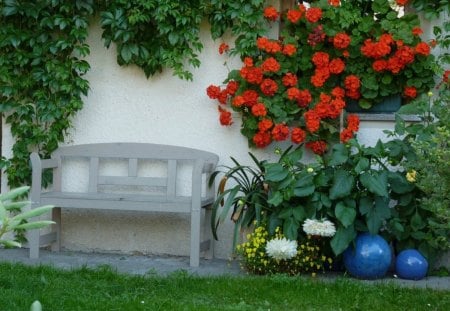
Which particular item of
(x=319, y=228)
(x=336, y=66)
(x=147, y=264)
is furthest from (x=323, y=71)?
(x=147, y=264)

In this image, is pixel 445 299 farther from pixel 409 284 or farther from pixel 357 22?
pixel 357 22

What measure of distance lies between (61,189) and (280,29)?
2.27 m

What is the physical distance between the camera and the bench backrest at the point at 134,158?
6.01 metres

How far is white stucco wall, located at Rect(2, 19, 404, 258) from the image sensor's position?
6113 mm

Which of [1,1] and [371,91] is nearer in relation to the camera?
[371,91]

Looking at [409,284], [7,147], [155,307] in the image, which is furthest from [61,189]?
[409,284]

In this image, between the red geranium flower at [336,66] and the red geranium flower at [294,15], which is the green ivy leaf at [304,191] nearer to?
the red geranium flower at [336,66]

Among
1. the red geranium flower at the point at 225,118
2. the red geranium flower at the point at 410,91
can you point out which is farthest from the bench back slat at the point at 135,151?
the red geranium flower at the point at 410,91

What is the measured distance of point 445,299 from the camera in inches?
174

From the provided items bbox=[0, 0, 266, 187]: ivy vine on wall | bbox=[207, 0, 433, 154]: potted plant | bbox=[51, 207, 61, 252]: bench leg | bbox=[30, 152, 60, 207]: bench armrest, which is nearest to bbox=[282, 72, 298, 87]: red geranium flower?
bbox=[207, 0, 433, 154]: potted plant

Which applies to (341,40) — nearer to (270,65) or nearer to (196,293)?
(270,65)

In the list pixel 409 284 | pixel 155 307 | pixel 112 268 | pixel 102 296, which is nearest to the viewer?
pixel 155 307

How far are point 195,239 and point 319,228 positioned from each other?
107 cm

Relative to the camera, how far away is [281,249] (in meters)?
4.93
